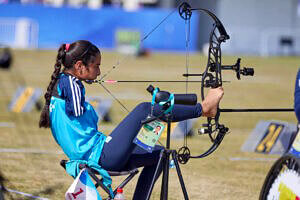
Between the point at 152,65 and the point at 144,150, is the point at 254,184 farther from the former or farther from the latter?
the point at 152,65

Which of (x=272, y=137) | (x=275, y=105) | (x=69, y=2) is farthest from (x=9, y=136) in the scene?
(x=69, y=2)

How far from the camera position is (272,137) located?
9.71 meters

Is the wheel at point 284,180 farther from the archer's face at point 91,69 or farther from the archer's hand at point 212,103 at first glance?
the archer's face at point 91,69

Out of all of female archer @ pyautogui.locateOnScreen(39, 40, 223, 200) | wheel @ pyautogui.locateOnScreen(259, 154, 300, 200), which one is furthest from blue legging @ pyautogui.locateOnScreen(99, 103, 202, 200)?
wheel @ pyautogui.locateOnScreen(259, 154, 300, 200)

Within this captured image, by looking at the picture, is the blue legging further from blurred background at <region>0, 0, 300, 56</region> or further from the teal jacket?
blurred background at <region>0, 0, 300, 56</region>

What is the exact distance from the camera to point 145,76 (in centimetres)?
2266

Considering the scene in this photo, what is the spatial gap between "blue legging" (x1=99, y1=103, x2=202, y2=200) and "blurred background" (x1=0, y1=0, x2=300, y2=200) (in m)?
0.51

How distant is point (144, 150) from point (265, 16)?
37.3m

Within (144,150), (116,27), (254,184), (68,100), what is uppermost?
(68,100)

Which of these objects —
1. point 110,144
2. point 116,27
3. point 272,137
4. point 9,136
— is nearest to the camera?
point 110,144

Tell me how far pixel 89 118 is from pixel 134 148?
42 cm

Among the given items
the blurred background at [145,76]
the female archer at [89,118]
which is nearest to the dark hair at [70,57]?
the female archer at [89,118]

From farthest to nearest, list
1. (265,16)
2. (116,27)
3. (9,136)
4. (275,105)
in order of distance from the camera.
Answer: (265,16) < (116,27) < (275,105) < (9,136)

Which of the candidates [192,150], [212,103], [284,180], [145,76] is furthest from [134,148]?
[145,76]
